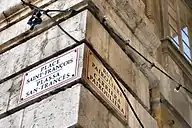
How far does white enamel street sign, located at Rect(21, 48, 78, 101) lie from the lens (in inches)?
159

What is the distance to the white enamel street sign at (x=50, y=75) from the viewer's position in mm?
4031

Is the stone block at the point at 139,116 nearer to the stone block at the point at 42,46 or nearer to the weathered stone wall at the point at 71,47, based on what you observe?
the weathered stone wall at the point at 71,47

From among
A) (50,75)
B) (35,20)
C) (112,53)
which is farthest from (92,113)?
(35,20)

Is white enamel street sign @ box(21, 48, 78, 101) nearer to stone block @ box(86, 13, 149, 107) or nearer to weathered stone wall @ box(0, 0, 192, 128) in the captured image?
weathered stone wall @ box(0, 0, 192, 128)

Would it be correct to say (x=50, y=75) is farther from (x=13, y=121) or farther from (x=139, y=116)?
(x=139, y=116)

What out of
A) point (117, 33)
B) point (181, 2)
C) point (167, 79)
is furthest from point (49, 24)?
point (181, 2)

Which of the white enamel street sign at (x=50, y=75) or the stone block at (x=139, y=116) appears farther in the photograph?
the stone block at (x=139, y=116)

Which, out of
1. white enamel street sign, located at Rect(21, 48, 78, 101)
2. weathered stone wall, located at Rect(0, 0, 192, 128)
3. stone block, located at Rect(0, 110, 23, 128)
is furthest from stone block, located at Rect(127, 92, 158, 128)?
stone block, located at Rect(0, 110, 23, 128)

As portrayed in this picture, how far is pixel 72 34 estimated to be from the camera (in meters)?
4.30

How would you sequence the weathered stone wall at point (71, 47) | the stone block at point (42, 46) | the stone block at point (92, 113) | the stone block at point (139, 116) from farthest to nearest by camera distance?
the stone block at point (139, 116), the stone block at point (42, 46), the weathered stone wall at point (71, 47), the stone block at point (92, 113)

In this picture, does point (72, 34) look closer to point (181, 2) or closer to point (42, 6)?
point (42, 6)

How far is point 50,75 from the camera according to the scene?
4.13 meters

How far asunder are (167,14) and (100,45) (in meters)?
3.21

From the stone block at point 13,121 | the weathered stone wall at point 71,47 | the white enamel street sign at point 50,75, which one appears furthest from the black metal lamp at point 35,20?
the stone block at point 13,121
